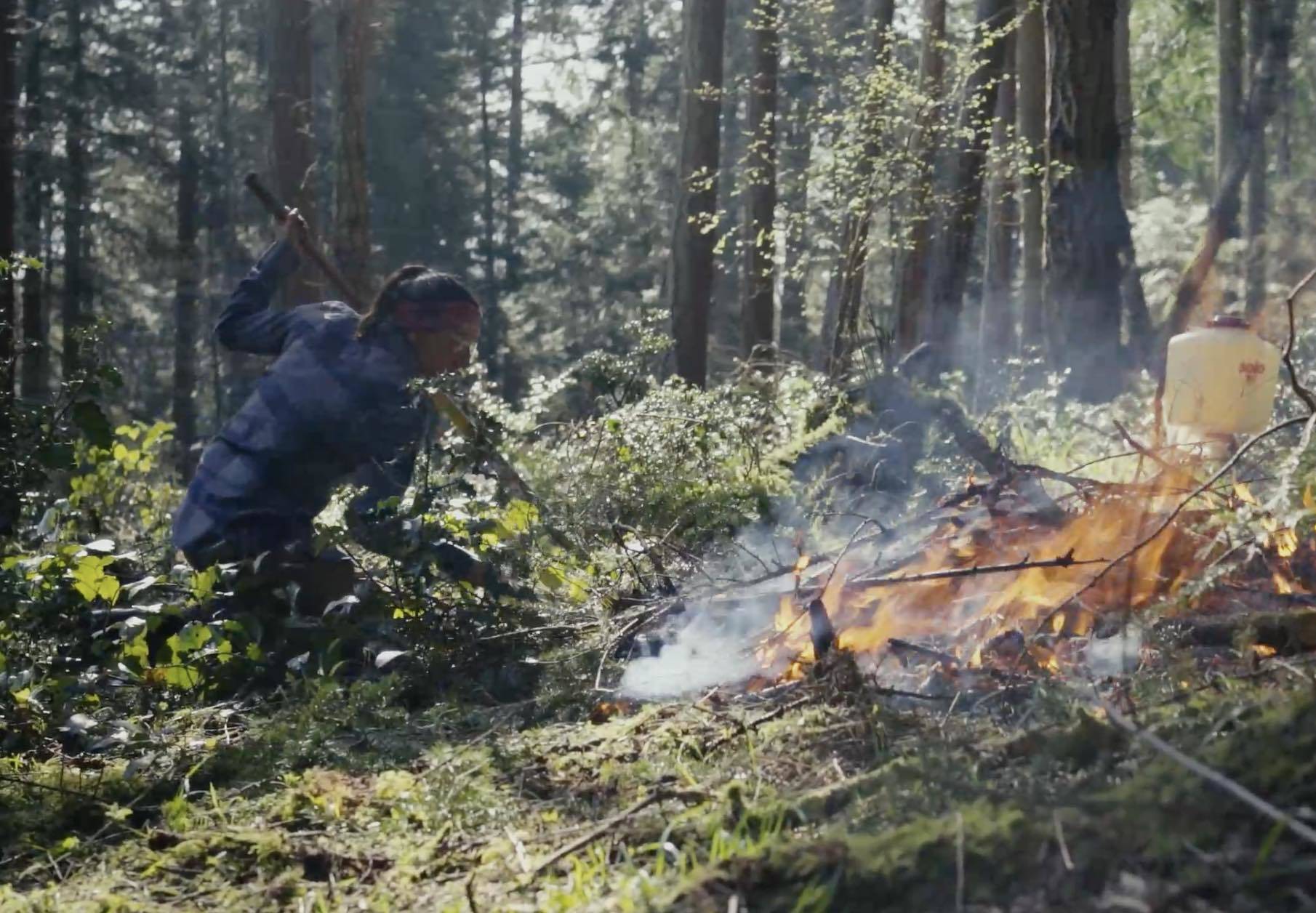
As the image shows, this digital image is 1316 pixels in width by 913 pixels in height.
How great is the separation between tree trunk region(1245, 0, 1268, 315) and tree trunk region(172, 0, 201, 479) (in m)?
17.8

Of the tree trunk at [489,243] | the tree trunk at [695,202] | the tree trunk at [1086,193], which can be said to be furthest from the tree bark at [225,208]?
the tree trunk at [1086,193]

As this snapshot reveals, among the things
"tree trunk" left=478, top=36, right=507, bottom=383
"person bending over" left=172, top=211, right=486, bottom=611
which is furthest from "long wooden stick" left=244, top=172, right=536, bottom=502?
"tree trunk" left=478, top=36, right=507, bottom=383

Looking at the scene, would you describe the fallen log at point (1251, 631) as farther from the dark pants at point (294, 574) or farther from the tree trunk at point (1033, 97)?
the tree trunk at point (1033, 97)

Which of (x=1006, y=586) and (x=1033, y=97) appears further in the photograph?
(x=1033, y=97)

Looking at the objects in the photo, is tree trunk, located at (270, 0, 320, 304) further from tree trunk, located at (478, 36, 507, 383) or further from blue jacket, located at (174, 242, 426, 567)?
tree trunk, located at (478, 36, 507, 383)

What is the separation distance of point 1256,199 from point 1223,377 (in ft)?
64.7

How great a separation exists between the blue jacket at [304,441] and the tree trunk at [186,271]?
20904 mm

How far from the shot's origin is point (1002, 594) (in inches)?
183

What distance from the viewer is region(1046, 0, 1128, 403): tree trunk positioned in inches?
365

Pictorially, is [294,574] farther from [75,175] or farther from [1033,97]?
[75,175]

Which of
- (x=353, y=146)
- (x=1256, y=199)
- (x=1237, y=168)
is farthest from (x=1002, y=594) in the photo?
(x=1256, y=199)

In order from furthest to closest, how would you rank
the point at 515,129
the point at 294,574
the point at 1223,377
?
the point at 515,129 < the point at 1223,377 < the point at 294,574

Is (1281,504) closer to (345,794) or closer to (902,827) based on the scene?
(902,827)

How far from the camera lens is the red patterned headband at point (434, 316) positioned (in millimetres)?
6234
